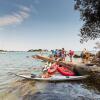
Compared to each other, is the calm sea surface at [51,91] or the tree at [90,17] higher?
the tree at [90,17]

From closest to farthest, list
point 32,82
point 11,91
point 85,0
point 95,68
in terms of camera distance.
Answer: point 85,0 → point 11,91 → point 32,82 → point 95,68

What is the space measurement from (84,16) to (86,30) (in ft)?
3.94

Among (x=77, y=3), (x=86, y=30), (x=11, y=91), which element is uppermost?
(x=77, y=3)

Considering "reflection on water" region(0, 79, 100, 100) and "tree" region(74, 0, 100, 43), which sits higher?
"tree" region(74, 0, 100, 43)

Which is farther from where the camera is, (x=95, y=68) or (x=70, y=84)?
(x=95, y=68)

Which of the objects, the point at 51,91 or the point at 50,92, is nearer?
the point at 50,92

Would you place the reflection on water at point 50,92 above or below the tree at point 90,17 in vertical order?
below

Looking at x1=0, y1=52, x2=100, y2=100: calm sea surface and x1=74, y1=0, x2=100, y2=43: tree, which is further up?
x1=74, y1=0, x2=100, y2=43: tree

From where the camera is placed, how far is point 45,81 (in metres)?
24.8

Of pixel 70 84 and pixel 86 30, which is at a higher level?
pixel 86 30

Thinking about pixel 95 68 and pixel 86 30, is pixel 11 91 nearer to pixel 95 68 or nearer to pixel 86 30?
pixel 86 30

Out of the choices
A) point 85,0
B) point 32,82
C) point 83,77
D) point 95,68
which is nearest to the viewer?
point 85,0

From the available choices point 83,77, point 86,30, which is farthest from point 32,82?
point 86,30

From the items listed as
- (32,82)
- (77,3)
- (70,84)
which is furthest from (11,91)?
(77,3)
